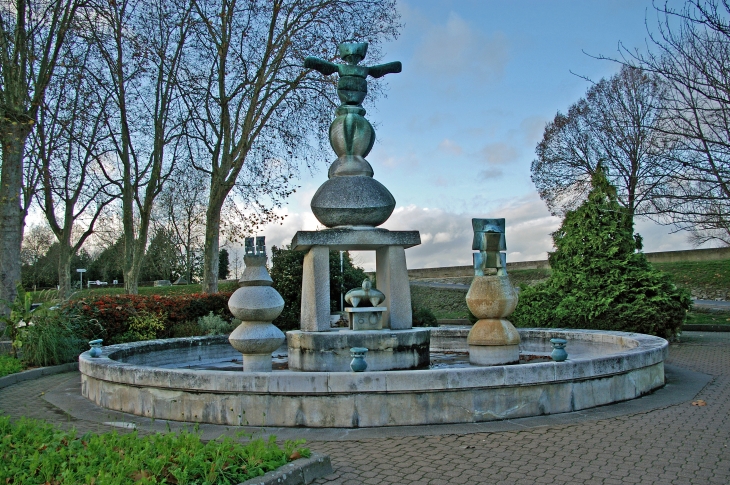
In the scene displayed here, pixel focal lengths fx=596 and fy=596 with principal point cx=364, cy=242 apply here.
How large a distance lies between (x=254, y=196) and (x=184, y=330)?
382 inches

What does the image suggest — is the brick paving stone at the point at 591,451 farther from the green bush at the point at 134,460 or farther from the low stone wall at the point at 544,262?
the low stone wall at the point at 544,262

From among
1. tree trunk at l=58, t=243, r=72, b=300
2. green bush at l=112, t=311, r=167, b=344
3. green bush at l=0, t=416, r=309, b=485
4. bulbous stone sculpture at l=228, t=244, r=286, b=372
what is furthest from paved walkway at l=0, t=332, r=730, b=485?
tree trunk at l=58, t=243, r=72, b=300

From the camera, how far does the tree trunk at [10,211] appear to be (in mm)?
16531

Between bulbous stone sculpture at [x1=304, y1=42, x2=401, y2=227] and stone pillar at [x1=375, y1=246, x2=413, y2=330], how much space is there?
60cm

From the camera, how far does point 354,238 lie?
8938 millimetres

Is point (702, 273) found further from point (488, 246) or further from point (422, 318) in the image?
point (488, 246)

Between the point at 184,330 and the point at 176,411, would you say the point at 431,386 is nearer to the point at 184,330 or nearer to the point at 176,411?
the point at 176,411

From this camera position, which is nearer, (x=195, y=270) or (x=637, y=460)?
(x=637, y=460)

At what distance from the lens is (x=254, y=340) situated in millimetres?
8023

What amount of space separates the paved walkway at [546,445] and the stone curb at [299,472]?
9 cm

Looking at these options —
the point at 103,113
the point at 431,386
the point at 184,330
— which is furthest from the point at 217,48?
the point at 431,386

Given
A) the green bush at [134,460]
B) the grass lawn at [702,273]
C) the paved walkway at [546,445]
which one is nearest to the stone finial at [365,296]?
the paved walkway at [546,445]

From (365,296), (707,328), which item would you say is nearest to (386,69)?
(365,296)

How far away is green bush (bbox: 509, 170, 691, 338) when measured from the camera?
14.6m
